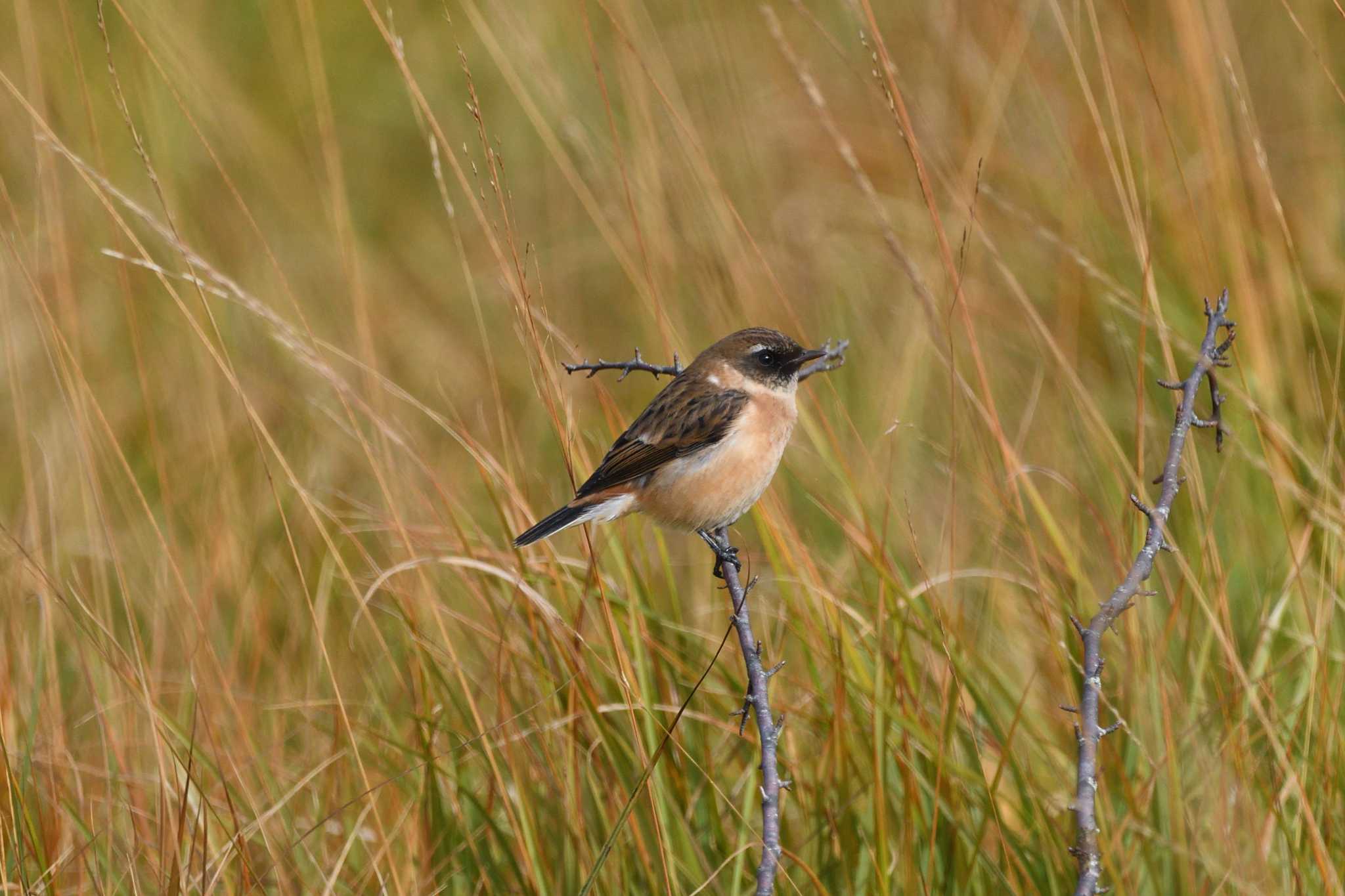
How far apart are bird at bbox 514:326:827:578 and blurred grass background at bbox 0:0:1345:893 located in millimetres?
137

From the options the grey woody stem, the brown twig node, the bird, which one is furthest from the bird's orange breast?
the brown twig node

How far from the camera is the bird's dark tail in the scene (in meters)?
2.93

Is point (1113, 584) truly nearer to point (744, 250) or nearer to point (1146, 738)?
point (1146, 738)

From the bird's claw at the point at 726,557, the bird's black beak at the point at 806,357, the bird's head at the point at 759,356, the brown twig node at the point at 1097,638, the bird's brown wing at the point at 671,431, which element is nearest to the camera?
the brown twig node at the point at 1097,638

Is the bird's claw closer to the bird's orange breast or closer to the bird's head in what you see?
the bird's orange breast

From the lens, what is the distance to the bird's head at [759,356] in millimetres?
3426

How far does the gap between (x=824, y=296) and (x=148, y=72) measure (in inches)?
122

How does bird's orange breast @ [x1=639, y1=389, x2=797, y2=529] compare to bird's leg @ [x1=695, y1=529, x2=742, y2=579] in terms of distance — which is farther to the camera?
bird's orange breast @ [x1=639, y1=389, x2=797, y2=529]

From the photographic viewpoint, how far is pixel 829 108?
719 cm

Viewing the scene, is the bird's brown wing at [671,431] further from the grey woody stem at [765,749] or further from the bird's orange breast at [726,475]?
the grey woody stem at [765,749]

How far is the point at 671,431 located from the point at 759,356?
0.28 metres

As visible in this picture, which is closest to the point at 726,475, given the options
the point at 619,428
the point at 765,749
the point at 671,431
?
the point at 671,431

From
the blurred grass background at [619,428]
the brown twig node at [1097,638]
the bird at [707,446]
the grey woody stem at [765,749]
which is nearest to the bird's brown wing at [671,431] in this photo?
the bird at [707,446]

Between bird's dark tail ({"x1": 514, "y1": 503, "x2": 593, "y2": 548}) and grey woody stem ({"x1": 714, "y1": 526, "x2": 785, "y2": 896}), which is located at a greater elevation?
bird's dark tail ({"x1": 514, "y1": 503, "x2": 593, "y2": 548})
